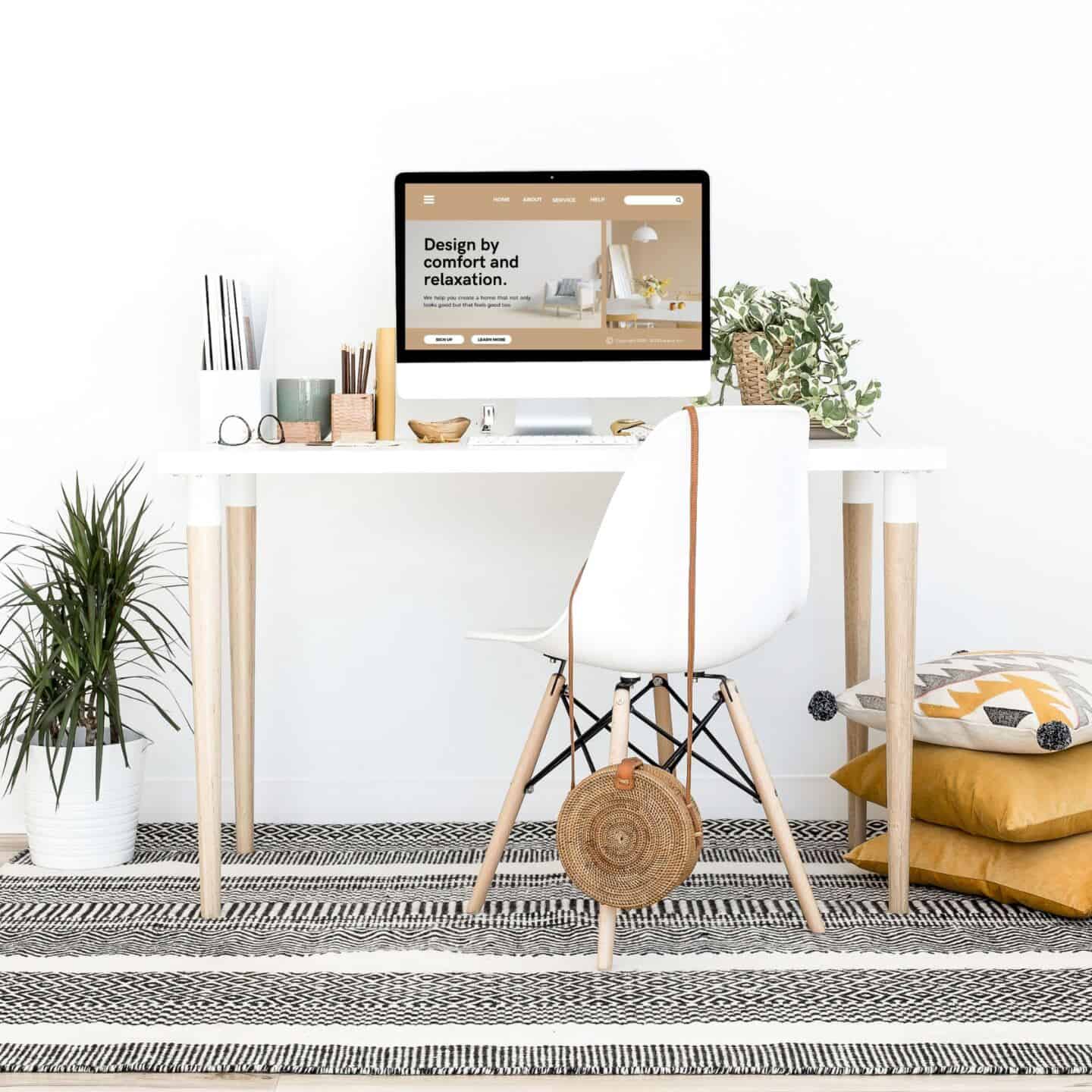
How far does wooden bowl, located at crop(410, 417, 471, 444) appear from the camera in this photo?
2.39 metres

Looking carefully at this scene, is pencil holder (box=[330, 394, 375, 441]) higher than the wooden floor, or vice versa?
pencil holder (box=[330, 394, 375, 441])

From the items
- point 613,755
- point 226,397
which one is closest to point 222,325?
point 226,397

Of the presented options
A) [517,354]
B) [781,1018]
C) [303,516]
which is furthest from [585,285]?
[781,1018]

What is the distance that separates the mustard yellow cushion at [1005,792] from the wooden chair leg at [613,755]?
25.3 inches

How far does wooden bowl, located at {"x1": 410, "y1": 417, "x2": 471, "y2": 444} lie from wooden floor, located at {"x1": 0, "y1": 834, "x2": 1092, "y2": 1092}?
109cm

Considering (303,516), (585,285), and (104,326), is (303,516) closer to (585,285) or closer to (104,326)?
(104,326)

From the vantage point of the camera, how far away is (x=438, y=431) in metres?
2.39

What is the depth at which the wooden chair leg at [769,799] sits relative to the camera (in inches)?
84.2

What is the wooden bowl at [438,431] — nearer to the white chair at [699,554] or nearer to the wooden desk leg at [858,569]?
the white chair at [699,554]

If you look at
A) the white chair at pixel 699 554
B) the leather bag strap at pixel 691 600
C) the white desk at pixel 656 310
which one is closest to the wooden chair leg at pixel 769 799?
the white chair at pixel 699 554

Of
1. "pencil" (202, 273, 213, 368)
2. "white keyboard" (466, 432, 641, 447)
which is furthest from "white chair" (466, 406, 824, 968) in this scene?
"pencil" (202, 273, 213, 368)

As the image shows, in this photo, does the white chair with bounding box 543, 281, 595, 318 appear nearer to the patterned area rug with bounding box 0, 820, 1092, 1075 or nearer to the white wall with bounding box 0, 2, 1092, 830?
the white wall with bounding box 0, 2, 1092, 830

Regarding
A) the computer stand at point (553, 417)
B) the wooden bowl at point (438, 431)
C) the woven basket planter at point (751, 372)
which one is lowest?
the wooden bowl at point (438, 431)

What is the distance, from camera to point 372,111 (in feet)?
9.24
